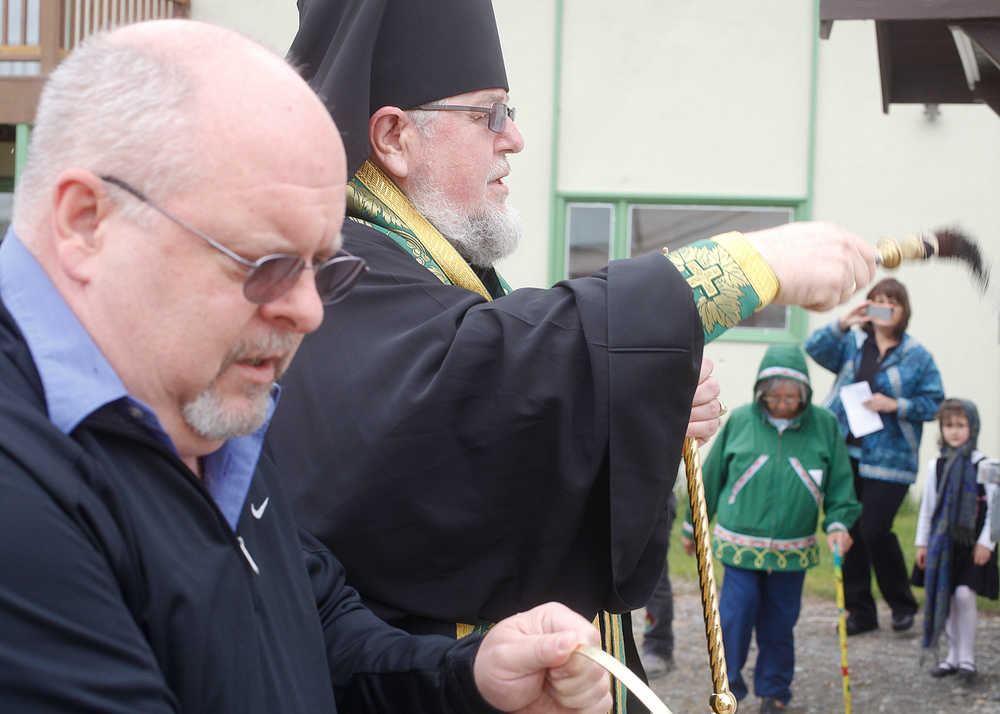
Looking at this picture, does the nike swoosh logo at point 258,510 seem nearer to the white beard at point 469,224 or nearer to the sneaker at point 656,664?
the white beard at point 469,224

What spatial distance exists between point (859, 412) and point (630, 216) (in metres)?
3.81

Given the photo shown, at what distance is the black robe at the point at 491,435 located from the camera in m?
1.81

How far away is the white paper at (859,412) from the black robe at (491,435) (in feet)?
17.0

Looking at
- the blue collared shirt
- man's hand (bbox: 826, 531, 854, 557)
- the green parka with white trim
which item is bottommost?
man's hand (bbox: 826, 531, 854, 557)

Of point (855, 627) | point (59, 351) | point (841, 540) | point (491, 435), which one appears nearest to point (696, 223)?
point (855, 627)

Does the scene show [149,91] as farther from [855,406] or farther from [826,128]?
[826,128]

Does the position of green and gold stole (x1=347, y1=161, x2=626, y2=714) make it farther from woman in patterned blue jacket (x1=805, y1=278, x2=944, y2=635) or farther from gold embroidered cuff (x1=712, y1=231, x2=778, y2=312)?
woman in patterned blue jacket (x1=805, y1=278, x2=944, y2=635)

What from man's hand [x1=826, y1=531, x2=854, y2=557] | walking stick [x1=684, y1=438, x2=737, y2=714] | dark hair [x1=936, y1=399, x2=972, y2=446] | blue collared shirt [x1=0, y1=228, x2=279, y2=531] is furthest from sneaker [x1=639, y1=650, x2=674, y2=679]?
blue collared shirt [x1=0, y1=228, x2=279, y2=531]

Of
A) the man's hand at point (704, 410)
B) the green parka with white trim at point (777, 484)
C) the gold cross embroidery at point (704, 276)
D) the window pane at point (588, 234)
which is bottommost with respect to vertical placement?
the green parka with white trim at point (777, 484)

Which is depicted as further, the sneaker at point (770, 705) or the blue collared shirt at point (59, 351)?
the sneaker at point (770, 705)

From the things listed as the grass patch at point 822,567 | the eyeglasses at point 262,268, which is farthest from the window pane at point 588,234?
the eyeglasses at point 262,268

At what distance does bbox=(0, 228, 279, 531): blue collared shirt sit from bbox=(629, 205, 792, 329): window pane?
29.0 feet

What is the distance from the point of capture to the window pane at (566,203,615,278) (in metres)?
10.2

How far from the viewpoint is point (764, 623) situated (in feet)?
19.2
